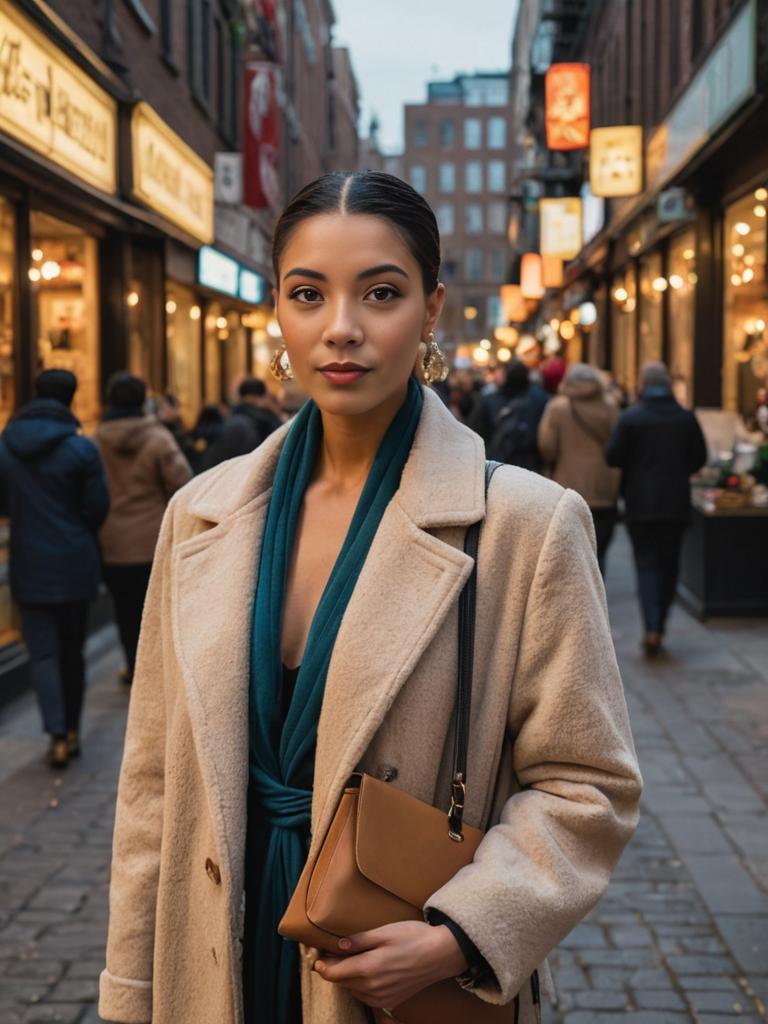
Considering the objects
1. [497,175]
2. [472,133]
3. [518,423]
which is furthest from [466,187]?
[518,423]

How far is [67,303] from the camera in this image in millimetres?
11617

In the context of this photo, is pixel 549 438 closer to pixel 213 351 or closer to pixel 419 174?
pixel 213 351

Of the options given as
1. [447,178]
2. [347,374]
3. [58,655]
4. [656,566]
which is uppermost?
[447,178]

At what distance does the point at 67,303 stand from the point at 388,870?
1041 cm

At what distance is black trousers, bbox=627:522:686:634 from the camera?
968cm

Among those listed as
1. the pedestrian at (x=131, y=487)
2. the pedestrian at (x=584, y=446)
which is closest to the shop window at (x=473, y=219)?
the pedestrian at (x=584, y=446)

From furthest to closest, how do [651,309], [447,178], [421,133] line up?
[421,133]
[447,178]
[651,309]

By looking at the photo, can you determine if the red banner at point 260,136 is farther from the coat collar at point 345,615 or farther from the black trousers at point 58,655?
the coat collar at point 345,615

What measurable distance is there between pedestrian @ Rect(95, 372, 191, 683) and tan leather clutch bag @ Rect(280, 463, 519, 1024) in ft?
22.1

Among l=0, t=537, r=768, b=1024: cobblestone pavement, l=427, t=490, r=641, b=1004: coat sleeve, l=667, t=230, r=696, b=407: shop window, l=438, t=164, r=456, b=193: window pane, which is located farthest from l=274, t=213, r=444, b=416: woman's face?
l=438, t=164, r=456, b=193: window pane

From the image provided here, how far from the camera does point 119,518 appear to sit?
8.55 m

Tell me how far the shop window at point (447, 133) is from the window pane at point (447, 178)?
2.10 metres

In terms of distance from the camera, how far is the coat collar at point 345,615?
6.50 feet

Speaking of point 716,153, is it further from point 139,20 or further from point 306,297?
point 306,297
